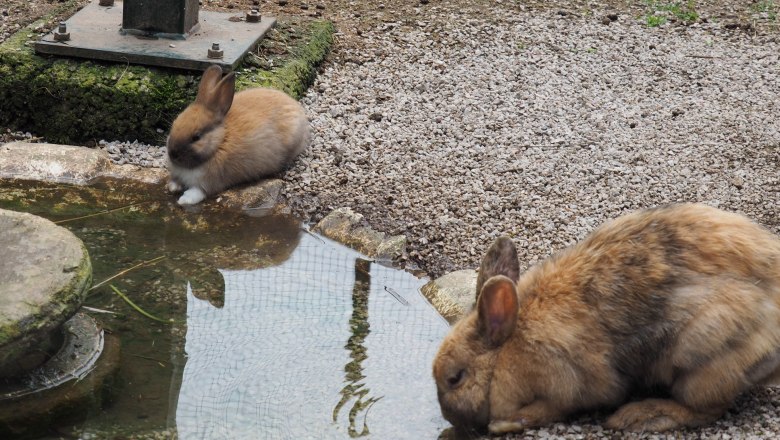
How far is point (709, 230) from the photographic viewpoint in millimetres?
4578

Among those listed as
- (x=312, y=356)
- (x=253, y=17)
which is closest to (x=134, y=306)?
(x=312, y=356)

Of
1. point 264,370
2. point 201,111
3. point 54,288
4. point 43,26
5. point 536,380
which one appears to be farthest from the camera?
point 43,26

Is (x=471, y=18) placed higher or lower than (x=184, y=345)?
higher

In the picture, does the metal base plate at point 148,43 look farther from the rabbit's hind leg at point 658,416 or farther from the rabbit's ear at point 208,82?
the rabbit's hind leg at point 658,416

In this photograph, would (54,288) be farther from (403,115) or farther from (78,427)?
(403,115)

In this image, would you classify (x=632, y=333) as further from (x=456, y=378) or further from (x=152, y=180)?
(x=152, y=180)

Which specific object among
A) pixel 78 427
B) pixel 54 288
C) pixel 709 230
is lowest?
pixel 78 427

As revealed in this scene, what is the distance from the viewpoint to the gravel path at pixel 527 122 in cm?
679

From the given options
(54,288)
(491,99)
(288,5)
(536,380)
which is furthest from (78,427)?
(288,5)

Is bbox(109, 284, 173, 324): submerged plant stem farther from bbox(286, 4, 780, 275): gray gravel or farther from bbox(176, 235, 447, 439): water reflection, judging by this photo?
bbox(286, 4, 780, 275): gray gravel

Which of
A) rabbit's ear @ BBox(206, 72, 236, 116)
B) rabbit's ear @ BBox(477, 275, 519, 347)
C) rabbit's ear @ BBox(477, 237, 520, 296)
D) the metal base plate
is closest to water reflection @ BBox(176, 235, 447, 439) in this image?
rabbit's ear @ BBox(477, 275, 519, 347)

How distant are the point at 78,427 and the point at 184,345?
2.68ft

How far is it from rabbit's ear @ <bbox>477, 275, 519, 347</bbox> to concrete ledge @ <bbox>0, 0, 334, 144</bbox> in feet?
13.3

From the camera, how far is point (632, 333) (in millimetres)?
4480
